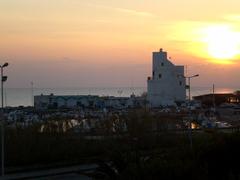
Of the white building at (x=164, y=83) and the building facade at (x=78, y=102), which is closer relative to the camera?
the white building at (x=164, y=83)

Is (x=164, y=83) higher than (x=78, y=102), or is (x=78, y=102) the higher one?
(x=164, y=83)

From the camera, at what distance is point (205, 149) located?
20359mm

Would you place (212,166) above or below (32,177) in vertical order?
above

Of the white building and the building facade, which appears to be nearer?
the white building

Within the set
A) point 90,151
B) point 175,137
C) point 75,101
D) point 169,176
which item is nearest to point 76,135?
point 90,151

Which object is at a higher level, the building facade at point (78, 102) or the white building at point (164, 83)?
the white building at point (164, 83)

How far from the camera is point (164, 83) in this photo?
Result: 106188 mm

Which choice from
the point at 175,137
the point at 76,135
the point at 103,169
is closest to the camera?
the point at 103,169

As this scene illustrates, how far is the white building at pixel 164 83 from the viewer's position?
344 feet

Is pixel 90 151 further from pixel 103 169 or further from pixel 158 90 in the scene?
pixel 158 90

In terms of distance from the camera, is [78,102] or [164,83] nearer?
[164,83]

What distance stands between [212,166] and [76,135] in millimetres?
24541

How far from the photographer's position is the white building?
344 feet

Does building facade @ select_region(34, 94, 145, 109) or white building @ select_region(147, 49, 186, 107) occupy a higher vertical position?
white building @ select_region(147, 49, 186, 107)
